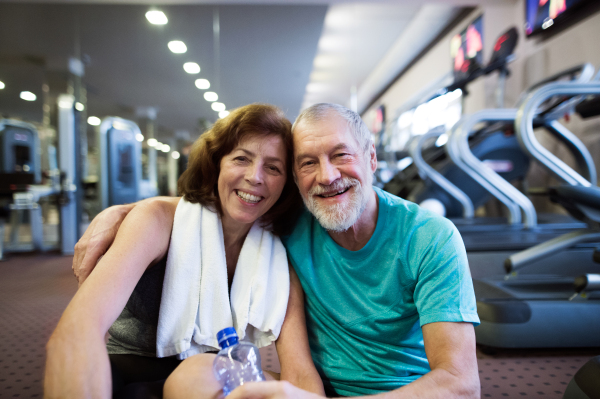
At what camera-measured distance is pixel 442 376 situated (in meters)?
0.77

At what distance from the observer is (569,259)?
2.52 meters

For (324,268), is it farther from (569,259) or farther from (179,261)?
(569,259)

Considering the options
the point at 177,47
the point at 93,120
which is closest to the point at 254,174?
the point at 93,120

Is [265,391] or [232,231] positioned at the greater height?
[232,231]

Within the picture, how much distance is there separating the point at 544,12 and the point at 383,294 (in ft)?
15.9

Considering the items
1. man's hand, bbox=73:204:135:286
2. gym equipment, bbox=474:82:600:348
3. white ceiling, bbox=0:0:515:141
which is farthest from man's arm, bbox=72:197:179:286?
white ceiling, bbox=0:0:515:141

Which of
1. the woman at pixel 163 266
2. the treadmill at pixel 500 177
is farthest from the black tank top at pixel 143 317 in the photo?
the treadmill at pixel 500 177

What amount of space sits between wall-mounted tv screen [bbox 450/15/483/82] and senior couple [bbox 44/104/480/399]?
4448 millimetres

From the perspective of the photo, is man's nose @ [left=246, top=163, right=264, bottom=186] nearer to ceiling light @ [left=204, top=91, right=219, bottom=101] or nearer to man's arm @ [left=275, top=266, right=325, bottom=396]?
man's arm @ [left=275, top=266, right=325, bottom=396]

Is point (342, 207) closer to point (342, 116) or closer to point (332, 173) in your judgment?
point (332, 173)

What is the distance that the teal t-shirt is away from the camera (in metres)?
0.89

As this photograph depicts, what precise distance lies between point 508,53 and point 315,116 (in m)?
4.23

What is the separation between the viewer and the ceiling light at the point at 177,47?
17.4ft

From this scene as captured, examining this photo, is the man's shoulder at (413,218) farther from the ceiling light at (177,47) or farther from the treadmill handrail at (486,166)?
the ceiling light at (177,47)
